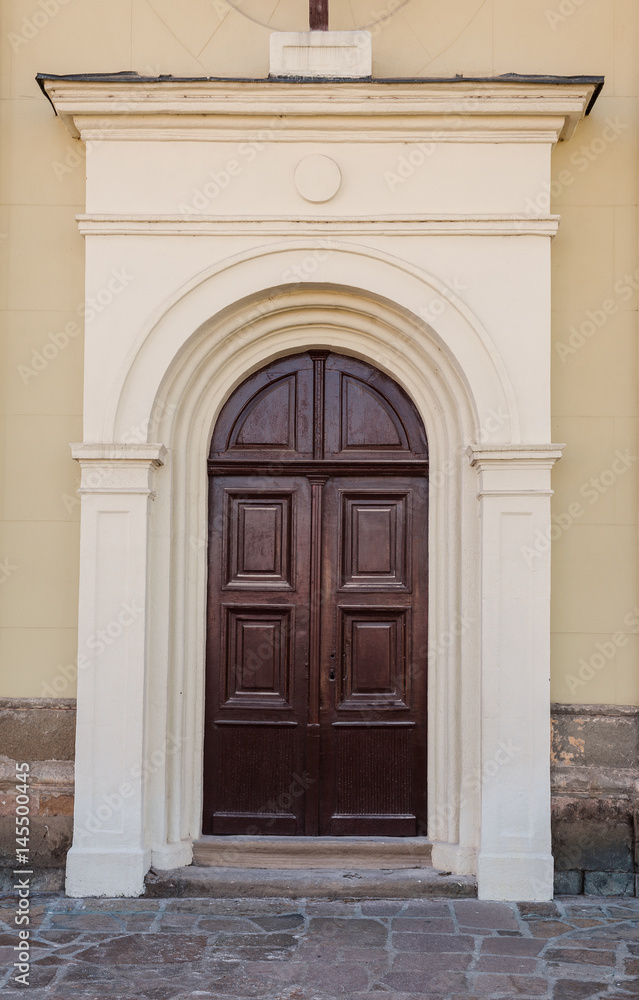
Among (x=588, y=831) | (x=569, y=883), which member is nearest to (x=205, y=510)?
(x=588, y=831)

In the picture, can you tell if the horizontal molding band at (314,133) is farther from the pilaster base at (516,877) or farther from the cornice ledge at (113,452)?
the pilaster base at (516,877)

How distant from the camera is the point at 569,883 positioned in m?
5.76

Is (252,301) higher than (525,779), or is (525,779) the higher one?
(252,301)

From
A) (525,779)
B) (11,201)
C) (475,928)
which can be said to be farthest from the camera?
(11,201)

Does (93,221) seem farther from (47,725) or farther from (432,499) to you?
(47,725)

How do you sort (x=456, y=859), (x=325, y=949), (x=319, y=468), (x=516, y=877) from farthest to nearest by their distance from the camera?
(x=319, y=468) < (x=456, y=859) < (x=516, y=877) < (x=325, y=949)

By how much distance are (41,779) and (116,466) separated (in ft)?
6.49

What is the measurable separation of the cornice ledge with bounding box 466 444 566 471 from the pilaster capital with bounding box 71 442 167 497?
6.45 feet

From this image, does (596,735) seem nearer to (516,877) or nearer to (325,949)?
(516,877)

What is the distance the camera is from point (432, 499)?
6.18 metres

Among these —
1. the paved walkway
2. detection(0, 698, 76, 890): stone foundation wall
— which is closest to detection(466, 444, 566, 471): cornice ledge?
the paved walkway

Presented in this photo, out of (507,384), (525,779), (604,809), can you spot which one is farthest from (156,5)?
(604,809)

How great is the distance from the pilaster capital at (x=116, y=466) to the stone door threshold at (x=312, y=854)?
7.44 ft

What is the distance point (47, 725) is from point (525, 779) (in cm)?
292
